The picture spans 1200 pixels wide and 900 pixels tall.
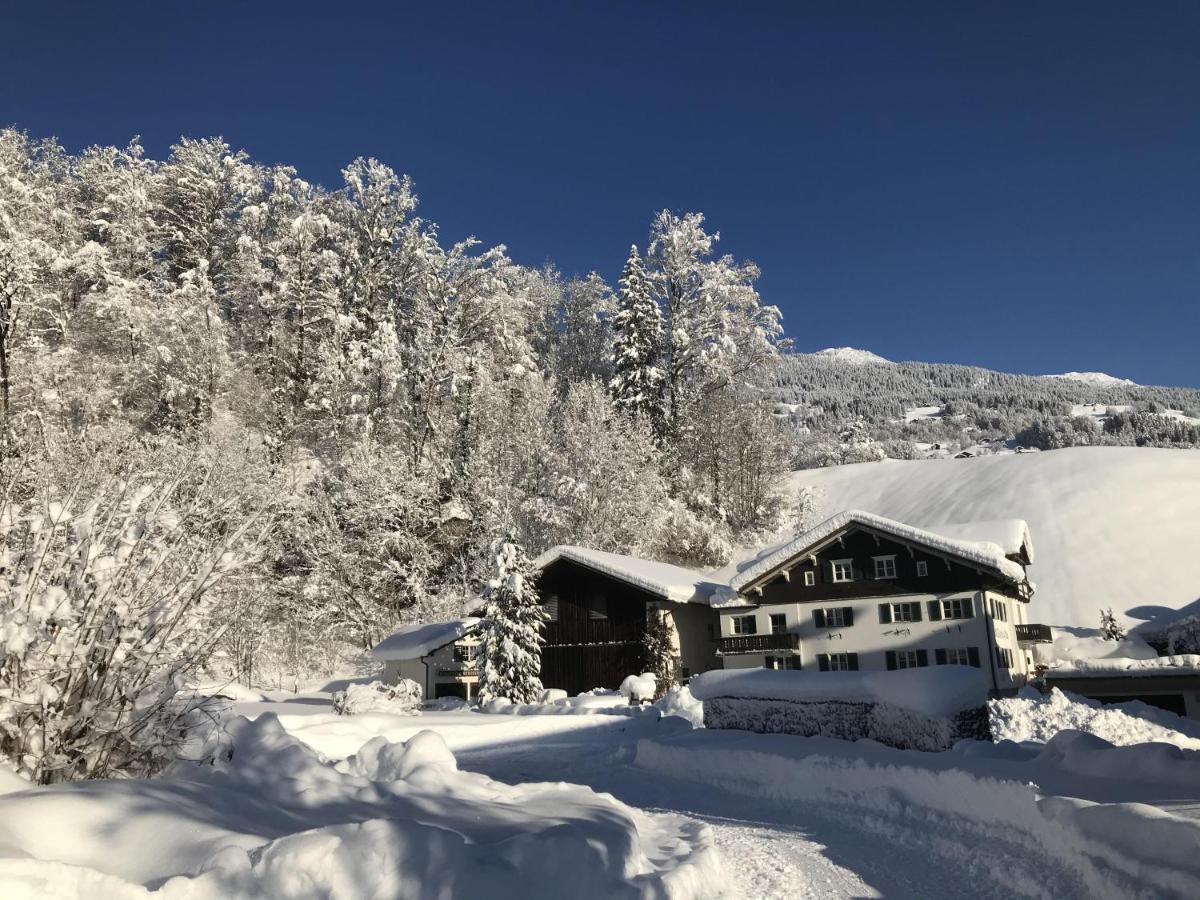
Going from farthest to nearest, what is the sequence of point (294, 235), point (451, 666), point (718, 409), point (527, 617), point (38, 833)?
point (718, 409), point (294, 235), point (451, 666), point (527, 617), point (38, 833)

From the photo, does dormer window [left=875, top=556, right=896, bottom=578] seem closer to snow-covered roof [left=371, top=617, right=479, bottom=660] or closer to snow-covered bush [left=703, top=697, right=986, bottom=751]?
snow-covered roof [left=371, top=617, right=479, bottom=660]

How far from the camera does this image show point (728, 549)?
183 feet

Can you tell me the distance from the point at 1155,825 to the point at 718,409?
176ft

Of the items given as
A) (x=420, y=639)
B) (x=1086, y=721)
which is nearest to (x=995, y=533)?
(x=1086, y=721)

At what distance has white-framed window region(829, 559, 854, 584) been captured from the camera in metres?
36.6

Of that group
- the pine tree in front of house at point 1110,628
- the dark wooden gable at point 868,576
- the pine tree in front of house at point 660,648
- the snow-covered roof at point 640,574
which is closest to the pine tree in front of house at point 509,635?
the snow-covered roof at point 640,574

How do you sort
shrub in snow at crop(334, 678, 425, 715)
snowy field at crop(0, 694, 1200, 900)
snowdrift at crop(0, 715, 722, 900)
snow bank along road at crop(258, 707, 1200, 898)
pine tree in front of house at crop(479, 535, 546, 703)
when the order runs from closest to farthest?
snowdrift at crop(0, 715, 722, 900)
snowy field at crop(0, 694, 1200, 900)
snow bank along road at crop(258, 707, 1200, 898)
shrub in snow at crop(334, 678, 425, 715)
pine tree in front of house at crop(479, 535, 546, 703)

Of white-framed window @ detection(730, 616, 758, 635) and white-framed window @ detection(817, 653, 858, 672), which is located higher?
white-framed window @ detection(730, 616, 758, 635)

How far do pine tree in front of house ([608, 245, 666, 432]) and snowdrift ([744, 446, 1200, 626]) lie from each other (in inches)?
514

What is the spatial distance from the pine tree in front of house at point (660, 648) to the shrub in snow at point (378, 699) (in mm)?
10692

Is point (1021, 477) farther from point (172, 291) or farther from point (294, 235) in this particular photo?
point (172, 291)

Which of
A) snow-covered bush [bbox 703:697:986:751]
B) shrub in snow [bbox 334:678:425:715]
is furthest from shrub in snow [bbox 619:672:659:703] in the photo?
snow-covered bush [bbox 703:697:986:751]

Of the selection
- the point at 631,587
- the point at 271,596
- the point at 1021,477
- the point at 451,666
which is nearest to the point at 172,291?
the point at 271,596

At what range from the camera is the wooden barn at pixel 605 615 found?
3728 centimetres
